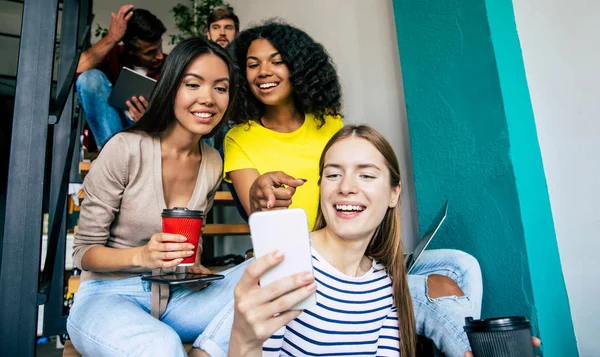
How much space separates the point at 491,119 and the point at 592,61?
1.17 feet

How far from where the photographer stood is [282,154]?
165 centimetres

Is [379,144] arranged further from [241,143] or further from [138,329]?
[138,329]

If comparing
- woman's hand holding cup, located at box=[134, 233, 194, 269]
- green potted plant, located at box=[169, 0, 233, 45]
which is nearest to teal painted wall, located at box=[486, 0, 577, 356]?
woman's hand holding cup, located at box=[134, 233, 194, 269]

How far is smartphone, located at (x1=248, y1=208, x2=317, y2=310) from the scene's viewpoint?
0.67 meters

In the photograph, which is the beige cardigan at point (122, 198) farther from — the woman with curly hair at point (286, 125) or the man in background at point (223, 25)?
the man in background at point (223, 25)

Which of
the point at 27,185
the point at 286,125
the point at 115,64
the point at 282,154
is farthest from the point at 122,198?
the point at 115,64

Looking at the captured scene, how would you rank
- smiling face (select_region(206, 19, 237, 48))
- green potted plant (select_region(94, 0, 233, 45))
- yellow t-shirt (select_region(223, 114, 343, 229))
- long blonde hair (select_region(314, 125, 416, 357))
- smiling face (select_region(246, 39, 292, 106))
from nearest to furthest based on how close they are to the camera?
long blonde hair (select_region(314, 125, 416, 357)), yellow t-shirt (select_region(223, 114, 343, 229)), smiling face (select_region(246, 39, 292, 106)), smiling face (select_region(206, 19, 237, 48)), green potted plant (select_region(94, 0, 233, 45))

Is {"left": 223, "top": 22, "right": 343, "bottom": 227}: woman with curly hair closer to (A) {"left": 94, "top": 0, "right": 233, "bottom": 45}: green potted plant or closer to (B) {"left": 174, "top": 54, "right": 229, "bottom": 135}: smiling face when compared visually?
(B) {"left": 174, "top": 54, "right": 229, "bottom": 135}: smiling face

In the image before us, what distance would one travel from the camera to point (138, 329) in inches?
38.8

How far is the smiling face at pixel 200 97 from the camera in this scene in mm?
1363

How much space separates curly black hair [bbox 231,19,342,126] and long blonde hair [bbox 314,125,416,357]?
530 mm

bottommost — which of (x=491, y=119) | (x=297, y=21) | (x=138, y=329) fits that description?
(x=138, y=329)

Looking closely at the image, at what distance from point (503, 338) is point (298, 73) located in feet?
4.00

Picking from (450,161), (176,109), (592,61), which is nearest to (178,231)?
(176,109)
